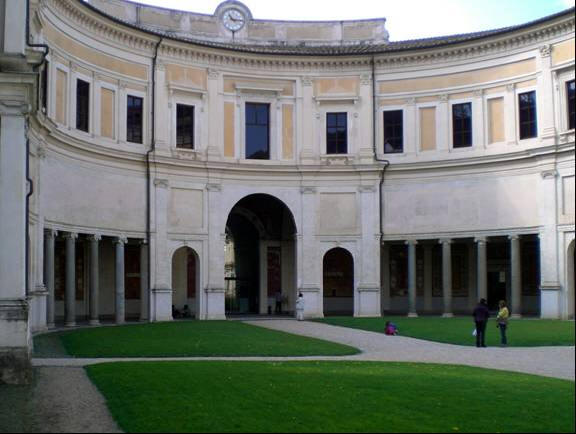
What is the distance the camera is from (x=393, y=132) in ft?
148

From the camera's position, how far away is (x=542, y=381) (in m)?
16.7

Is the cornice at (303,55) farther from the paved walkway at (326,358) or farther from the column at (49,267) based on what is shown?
the paved walkway at (326,358)

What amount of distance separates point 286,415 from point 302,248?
32.0 metres

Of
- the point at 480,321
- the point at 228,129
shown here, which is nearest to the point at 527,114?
the point at 228,129

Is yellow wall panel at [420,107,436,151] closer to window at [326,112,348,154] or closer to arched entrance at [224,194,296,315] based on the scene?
window at [326,112,348,154]

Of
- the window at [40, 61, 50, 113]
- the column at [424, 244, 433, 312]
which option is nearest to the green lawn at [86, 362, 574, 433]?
the window at [40, 61, 50, 113]

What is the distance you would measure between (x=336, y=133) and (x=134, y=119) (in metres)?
10.4

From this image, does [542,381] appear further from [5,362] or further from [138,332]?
[138,332]

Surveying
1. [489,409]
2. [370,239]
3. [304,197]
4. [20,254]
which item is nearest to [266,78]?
[304,197]

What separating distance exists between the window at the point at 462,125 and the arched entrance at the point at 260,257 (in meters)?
9.80

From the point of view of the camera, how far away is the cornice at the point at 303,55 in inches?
1526

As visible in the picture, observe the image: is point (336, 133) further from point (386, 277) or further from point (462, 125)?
point (386, 277)

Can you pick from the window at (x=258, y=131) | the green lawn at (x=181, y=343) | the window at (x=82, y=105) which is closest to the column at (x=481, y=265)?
the window at (x=258, y=131)

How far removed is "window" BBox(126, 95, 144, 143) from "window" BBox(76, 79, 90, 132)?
9.25 feet
